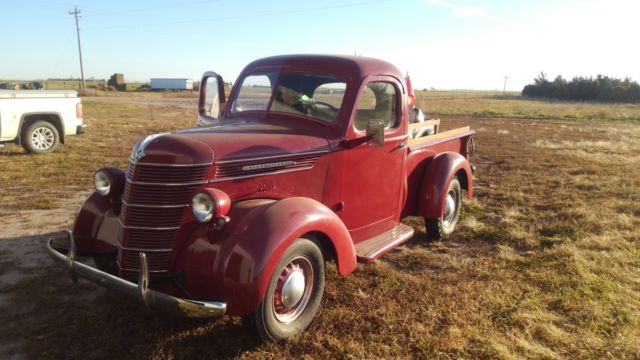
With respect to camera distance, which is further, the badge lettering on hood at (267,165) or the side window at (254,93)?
the side window at (254,93)

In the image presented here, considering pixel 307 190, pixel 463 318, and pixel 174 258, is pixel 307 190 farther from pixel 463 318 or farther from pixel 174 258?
pixel 463 318

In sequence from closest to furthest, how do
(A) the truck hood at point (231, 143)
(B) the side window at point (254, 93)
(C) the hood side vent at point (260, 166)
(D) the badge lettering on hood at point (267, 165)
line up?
(A) the truck hood at point (231, 143), (C) the hood side vent at point (260, 166), (D) the badge lettering on hood at point (267, 165), (B) the side window at point (254, 93)

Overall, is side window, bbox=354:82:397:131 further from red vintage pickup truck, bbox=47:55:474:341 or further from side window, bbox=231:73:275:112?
side window, bbox=231:73:275:112

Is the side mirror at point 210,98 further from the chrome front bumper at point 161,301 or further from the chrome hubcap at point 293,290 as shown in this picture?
the chrome front bumper at point 161,301

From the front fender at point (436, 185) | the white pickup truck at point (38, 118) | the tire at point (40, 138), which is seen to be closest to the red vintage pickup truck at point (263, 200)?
the front fender at point (436, 185)

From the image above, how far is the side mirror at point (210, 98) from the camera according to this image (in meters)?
5.06

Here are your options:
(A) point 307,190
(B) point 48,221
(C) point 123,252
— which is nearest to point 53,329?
(C) point 123,252

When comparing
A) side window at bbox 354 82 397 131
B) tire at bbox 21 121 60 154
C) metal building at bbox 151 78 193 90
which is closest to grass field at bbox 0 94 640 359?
side window at bbox 354 82 397 131

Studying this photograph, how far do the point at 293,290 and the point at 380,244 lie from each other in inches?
50.1

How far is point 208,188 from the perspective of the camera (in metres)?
2.94

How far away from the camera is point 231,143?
3195 mm

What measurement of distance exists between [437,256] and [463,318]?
1376mm

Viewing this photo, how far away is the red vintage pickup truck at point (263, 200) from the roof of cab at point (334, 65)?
0.01 metres

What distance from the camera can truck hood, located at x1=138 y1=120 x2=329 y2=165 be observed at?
2.95 m
